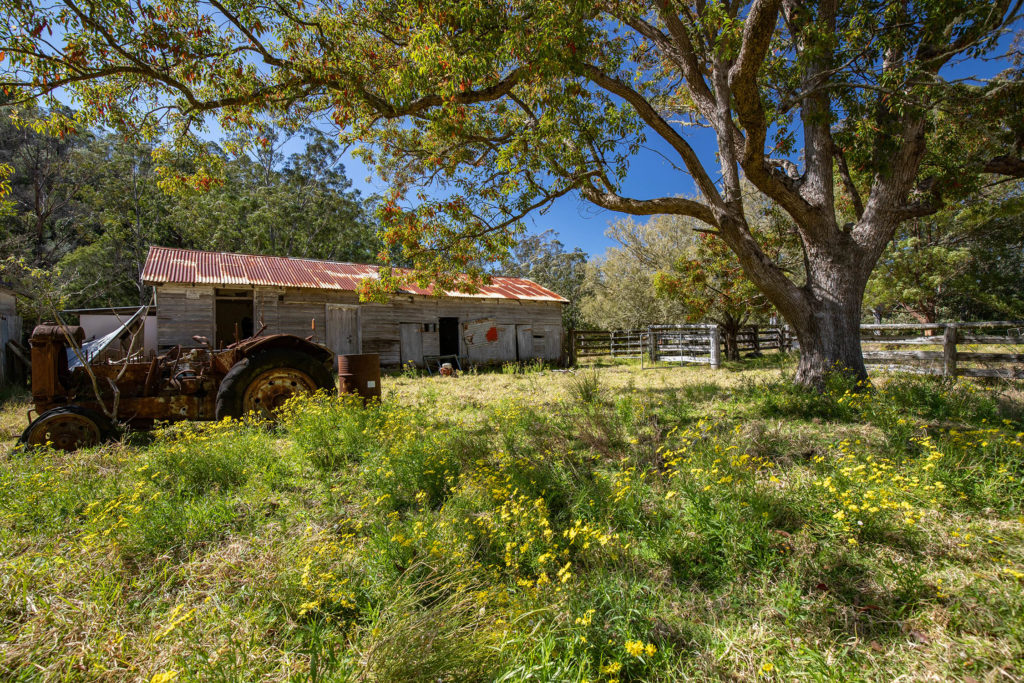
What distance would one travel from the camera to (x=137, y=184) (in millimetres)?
23219

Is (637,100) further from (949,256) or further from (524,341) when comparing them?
(949,256)

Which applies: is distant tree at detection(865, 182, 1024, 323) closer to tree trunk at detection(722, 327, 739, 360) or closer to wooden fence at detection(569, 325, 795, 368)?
wooden fence at detection(569, 325, 795, 368)

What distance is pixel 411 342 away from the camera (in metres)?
16.3

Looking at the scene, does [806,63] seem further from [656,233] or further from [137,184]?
[137,184]

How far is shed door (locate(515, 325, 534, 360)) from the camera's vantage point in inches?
739

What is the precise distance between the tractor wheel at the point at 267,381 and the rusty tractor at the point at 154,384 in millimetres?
11

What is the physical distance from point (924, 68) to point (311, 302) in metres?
15.6

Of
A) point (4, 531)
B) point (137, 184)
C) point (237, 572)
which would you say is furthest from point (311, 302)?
point (137, 184)

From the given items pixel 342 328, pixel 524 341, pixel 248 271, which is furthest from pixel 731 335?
pixel 248 271

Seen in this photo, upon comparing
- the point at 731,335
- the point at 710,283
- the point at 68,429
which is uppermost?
the point at 710,283

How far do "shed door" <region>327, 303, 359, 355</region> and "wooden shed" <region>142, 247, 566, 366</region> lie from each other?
0.11 ft

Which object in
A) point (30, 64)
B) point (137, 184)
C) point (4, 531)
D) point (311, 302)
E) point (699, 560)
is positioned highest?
point (137, 184)

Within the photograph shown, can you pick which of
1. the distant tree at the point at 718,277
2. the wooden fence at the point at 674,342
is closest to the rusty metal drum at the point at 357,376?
the distant tree at the point at 718,277

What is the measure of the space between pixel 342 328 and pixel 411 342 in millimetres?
2582
